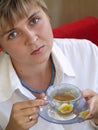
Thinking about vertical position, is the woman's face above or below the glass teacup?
above

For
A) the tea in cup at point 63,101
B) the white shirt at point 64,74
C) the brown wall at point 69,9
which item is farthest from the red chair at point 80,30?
the brown wall at point 69,9

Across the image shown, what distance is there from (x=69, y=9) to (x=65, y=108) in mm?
1738

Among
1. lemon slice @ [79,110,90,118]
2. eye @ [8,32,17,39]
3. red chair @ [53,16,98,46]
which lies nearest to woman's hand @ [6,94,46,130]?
lemon slice @ [79,110,90,118]

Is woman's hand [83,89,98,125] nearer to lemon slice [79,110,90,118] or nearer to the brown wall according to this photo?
lemon slice [79,110,90,118]

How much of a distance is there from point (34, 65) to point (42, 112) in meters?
0.20

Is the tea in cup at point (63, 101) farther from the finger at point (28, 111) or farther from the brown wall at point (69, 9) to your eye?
the brown wall at point (69, 9)

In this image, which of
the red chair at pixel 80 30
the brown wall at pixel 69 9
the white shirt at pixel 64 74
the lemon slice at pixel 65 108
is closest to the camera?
the lemon slice at pixel 65 108

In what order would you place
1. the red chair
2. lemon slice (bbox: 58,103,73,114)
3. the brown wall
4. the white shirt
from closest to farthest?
lemon slice (bbox: 58,103,73,114), the white shirt, the red chair, the brown wall

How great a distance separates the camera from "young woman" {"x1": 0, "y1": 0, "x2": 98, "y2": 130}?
36.1 inches

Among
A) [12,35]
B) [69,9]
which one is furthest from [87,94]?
[69,9]

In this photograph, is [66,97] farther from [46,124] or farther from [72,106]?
[46,124]

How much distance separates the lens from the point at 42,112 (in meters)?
0.94

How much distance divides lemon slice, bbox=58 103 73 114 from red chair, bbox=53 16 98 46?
68cm

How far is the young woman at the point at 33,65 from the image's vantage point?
3.01 ft
